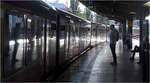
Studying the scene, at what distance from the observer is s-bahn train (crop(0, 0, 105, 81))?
4.43m

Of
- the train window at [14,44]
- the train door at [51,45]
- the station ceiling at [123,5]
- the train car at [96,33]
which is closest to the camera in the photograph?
the train window at [14,44]

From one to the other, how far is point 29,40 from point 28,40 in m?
0.09

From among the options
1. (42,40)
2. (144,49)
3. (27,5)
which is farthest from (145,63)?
(27,5)

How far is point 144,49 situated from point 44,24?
2.59 m

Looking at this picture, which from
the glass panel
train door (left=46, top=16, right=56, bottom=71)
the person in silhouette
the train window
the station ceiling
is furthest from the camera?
the station ceiling

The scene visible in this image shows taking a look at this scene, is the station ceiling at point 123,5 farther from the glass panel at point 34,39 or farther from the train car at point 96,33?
the glass panel at point 34,39

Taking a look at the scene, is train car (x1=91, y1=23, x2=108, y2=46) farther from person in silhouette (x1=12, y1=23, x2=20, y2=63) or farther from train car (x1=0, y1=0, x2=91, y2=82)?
person in silhouette (x1=12, y1=23, x2=20, y2=63)

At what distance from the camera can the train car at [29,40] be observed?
444 centimetres

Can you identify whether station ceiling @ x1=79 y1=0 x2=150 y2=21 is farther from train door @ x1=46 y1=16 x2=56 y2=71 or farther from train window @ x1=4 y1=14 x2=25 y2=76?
train window @ x1=4 y1=14 x2=25 y2=76

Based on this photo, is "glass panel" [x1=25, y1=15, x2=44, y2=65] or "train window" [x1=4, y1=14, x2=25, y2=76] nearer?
"train window" [x1=4, y1=14, x2=25, y2=76]

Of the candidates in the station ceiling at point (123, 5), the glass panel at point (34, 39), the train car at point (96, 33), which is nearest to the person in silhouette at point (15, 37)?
the glass panel at point (34, 39)

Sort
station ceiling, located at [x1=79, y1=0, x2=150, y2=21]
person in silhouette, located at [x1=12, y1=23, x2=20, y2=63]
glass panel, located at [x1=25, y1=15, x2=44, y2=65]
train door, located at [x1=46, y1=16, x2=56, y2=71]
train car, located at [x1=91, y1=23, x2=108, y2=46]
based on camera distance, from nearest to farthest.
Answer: person in silhouette, located at [x1=12, y1=23, x2=20, y2=63], glass panel, located at [x1=25, y1=15, x2=44, y2=65], train door, located at [x1=46, y1=16, x2=56, y2=71], station ceiling, located at [x1=79, y1=0, x2=150, y2=21], train car, located at [x1=91, y1=23, x2=108, y2=46]

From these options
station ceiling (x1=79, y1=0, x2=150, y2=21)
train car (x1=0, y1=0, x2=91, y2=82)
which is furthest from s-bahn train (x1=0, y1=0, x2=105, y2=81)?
station ceiling (x1=79, y1=0, x2=150, y2=21)

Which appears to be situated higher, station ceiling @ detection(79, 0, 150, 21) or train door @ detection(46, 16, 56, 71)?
station ceiling @ detection(79, 0, 150, 21)
